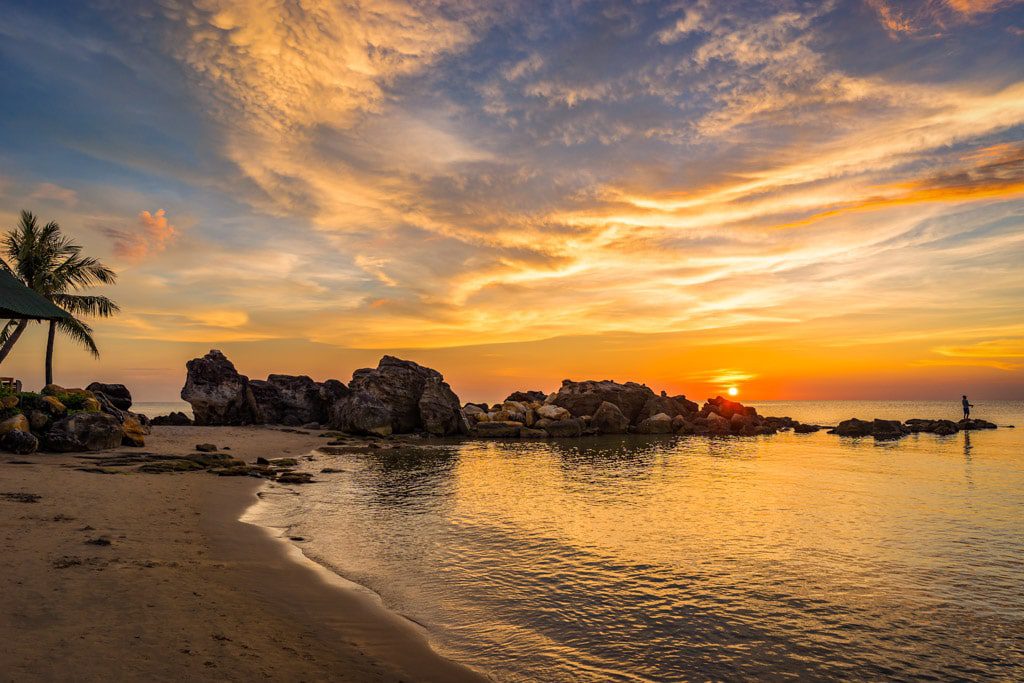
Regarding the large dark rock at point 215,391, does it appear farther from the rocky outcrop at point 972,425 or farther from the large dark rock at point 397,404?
the rocky outcrop at point 972,425

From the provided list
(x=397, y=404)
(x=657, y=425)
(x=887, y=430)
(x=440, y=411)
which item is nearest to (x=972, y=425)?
(x=887, y=430)

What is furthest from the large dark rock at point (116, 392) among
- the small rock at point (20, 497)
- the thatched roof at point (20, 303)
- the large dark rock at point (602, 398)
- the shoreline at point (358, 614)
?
the large dark rock at point (602, 398)

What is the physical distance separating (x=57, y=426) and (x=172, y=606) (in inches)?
994

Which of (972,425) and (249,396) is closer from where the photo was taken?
(249,396)

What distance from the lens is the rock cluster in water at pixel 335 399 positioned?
189 feet

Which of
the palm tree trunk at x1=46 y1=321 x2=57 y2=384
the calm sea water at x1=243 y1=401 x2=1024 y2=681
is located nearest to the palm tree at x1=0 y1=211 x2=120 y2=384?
the palm tree trunk at x1=46 y1=321 x2=57 y2=384

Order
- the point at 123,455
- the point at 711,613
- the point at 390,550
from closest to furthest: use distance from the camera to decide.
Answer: the point at 711,613, the point at 390,550, the point at 123,455

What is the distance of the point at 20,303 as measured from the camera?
2741cm

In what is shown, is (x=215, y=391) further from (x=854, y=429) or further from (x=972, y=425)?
(x=972, y=425)

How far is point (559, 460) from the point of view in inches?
1553

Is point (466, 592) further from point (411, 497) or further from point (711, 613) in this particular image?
point (411, 497)

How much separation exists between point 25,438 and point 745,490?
1329 inches

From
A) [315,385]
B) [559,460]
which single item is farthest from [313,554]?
[315,385]

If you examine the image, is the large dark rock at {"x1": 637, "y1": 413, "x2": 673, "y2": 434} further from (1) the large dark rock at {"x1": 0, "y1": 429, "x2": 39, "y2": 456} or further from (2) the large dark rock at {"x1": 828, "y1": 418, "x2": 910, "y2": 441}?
(1) the large dark rock at {"x1": 0, "y1": 429, "x2": 39, "y2": 456}
